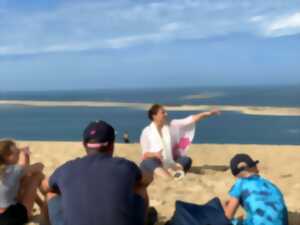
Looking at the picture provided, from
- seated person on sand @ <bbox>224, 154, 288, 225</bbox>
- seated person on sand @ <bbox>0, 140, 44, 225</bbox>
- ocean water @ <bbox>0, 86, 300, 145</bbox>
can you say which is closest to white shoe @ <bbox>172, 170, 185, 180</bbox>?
seated person on sand @ <bbox>0, 140, 44, 225</bbox>

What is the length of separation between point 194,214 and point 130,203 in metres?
1.04

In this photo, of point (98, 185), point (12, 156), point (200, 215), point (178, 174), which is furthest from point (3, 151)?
point (178, 174)

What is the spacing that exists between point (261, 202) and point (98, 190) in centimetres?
149

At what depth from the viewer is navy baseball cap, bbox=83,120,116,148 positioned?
163 inches

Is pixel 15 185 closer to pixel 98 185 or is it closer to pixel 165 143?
pixel 98 185

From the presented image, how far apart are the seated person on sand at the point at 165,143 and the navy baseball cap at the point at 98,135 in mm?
3800

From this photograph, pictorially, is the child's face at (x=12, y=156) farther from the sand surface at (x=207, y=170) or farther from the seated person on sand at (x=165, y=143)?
the seated person on sand at (x=165, y=143)

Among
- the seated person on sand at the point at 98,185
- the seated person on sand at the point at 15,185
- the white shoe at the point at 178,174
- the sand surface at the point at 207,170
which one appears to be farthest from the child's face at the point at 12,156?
the white shoe at the point at 178,174

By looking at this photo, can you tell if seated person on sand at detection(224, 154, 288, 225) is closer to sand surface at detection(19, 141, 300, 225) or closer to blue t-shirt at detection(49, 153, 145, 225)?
sand surface at detection(19, 141, 300, 225)

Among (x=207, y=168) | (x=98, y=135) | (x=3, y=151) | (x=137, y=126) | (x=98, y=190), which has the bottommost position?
(x=137, y=126)

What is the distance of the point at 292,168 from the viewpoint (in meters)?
9.94

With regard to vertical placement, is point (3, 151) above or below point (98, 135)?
below

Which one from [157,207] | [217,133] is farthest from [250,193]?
[217,133]

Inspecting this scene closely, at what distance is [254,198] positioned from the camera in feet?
15.8
